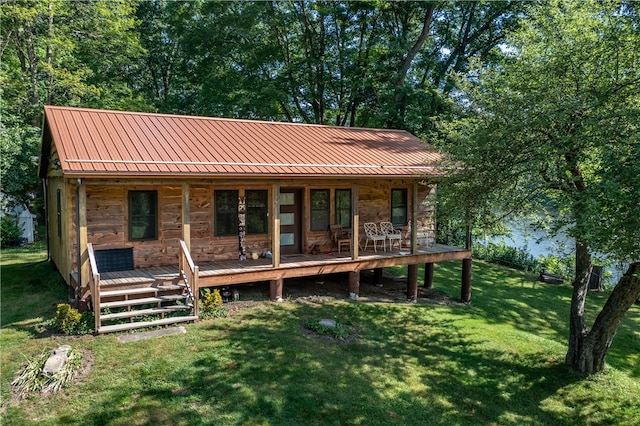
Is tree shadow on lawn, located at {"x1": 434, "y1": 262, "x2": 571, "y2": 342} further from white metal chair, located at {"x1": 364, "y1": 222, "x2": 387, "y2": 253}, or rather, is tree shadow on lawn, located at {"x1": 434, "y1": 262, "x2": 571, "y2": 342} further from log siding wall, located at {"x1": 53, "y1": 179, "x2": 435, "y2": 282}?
log siding wall, located at {"x1": 53, "y1": 179, "x2": 435, "y2": 282}

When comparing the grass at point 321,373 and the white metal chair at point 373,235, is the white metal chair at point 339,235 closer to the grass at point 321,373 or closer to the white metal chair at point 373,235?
the white metal chair at point 373,235

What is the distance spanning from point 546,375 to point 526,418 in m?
1.93

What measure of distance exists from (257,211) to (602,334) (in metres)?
7.97

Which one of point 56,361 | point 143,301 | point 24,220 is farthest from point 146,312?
point 24,220

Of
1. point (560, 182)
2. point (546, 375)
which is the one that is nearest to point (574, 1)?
point (560, 182)

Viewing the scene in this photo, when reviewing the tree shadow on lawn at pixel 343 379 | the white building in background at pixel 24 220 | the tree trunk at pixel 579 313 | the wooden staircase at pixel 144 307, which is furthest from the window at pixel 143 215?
the white building in background at pixel 24 220

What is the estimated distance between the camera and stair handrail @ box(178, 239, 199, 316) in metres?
8.27

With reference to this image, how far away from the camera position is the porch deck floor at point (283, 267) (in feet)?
29.0

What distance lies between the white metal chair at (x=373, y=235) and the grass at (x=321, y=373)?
1952 millimetres

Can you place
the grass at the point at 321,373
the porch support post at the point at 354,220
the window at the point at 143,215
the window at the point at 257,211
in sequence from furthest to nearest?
the window at the point at 257,211
the porch support post at the point at 354,220
the window at the point at 143,215
the grass at the point at 321,373

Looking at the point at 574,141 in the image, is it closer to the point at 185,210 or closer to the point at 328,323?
the point at 328,323

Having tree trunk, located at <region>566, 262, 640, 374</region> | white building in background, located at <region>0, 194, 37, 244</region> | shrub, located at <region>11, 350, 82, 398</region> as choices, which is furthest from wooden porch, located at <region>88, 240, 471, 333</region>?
white building in background, located at <region>0, 194, 37, 244</region>

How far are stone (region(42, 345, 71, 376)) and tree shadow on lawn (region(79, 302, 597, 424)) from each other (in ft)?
2.95

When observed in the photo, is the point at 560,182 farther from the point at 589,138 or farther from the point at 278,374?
the point at 278,374
